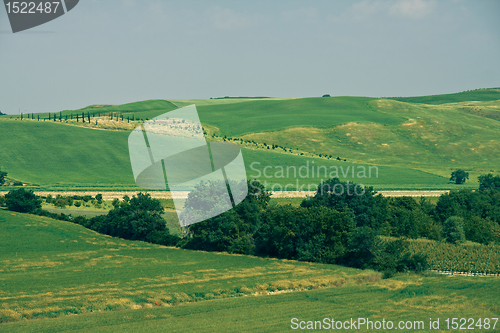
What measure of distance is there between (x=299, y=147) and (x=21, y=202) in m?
102

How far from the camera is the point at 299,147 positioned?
157 meters

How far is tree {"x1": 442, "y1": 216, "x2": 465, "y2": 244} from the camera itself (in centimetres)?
6002

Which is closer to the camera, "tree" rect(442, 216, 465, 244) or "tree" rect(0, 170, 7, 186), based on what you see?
"tree" rect(442, 216, 465, 244)

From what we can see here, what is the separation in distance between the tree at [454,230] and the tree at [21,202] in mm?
55144

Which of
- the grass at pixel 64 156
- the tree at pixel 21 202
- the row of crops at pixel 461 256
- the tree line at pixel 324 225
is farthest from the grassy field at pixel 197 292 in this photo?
the grass at pixel 64 156

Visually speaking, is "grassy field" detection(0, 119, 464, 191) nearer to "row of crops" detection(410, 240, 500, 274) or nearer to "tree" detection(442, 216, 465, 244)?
"tree" detection(442, 216, 465, 244)

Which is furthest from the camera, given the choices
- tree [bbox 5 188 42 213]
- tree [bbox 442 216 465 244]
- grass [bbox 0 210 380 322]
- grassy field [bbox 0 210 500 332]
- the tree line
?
tree [bbox 5 188 42 213]

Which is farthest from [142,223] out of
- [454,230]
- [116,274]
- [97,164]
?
[97,164]

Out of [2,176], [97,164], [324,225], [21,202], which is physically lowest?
[324,225]

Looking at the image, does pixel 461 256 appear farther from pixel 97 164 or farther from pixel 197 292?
pixel 97 164

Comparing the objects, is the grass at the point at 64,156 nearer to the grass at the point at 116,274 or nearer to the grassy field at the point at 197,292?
the grass at the point at 116,274

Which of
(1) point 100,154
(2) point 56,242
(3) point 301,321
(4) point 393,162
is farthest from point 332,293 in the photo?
(4) point 393,162

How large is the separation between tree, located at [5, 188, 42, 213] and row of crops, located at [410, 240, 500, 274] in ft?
165

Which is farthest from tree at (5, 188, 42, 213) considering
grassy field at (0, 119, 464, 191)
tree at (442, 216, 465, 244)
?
tree at (442, 216, 465, 244)
